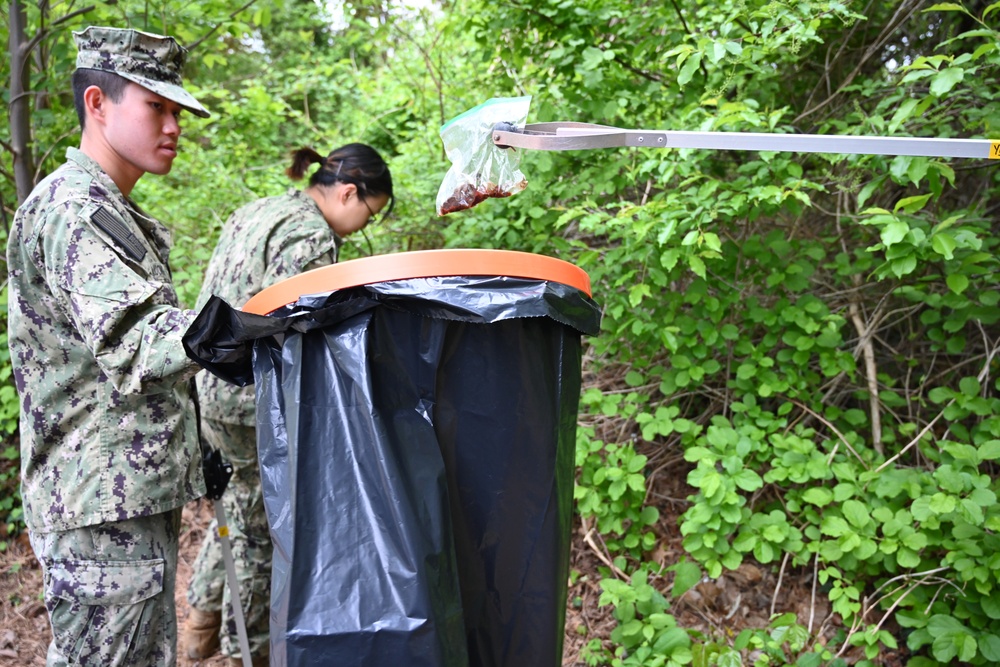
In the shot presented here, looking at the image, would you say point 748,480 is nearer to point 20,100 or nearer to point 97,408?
point 97,408

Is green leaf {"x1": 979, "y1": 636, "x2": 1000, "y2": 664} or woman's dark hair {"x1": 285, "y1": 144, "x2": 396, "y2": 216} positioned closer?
green leaf {"x1": 979, "y1": 636, "x2": 1000, "y2": 664}

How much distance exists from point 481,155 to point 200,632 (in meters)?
2.24

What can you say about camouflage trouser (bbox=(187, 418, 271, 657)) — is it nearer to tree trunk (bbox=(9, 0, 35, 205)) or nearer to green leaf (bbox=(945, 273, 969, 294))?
tree trunk (bbox=(9, 0, 35, 205))

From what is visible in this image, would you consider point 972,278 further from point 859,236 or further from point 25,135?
point 25,135

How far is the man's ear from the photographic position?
6.31ft

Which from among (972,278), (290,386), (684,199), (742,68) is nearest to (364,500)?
(290,386)

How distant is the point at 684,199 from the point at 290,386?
2.01 meters

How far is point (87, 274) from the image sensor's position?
1676mm

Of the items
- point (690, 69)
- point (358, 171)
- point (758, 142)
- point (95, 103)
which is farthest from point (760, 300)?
point (95, 103)

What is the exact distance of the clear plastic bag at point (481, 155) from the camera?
1782 mm

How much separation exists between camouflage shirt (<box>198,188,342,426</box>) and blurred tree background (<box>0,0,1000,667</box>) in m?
1.03

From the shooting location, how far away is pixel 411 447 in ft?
4.80

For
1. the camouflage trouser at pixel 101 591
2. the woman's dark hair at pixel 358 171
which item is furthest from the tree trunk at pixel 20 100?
the camouflage trouser at pixel 101 591

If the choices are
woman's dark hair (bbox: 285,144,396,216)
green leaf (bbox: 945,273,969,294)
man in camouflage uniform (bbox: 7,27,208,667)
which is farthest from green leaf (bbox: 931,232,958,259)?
man in camouflage uniform (bbox: 7,27,208,667)
